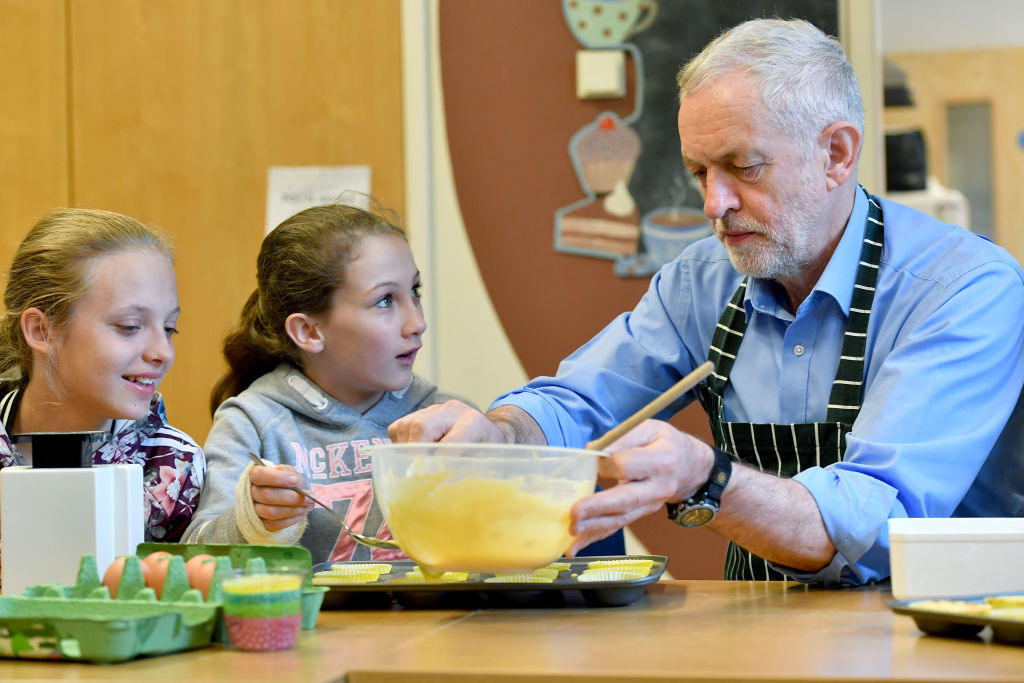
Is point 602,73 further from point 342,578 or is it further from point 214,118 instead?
point 342,578

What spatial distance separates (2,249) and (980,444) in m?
2.41

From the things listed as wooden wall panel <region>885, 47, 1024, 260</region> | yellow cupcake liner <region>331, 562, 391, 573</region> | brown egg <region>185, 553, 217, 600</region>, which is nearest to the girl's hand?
yellow cupcake liner <region>331, 562, 391, 573</region>

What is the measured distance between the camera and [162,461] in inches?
65.9

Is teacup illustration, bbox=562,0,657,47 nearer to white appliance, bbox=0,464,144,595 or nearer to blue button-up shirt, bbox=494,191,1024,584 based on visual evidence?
blue button-up shirt, bbox=494,191,1024,584

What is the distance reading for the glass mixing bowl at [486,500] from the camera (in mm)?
1010

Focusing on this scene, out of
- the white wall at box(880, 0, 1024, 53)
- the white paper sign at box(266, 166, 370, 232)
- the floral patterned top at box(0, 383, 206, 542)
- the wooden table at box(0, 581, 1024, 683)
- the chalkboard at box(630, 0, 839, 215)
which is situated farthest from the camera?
the white wall at box(880, 0, 1024, 53)

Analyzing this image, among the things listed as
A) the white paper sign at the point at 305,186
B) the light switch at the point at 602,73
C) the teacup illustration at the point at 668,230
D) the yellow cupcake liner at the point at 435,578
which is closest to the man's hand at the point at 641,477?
the yellow cupcake liner at the point at 435,578

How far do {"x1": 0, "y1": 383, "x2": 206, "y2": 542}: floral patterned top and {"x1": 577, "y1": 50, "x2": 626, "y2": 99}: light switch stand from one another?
52.9 inches

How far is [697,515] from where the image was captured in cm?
118

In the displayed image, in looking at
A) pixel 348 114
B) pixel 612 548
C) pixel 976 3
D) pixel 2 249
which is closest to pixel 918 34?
pixel 976 3

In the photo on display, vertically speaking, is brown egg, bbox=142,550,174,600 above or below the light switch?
below

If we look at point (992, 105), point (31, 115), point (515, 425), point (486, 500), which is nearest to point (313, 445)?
point (515, 425)

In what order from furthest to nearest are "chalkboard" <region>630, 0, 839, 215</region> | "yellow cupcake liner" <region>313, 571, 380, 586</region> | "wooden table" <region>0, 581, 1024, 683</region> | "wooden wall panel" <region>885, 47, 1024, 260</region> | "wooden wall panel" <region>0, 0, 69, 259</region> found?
"wooden wall panel" <region>885, 47, 1024, 260</region> → "wooden wall panel" <region>0, 0, 69, 259</region> → "chalkboard" <region>630, 0, 839, 215</region> → "yellow cupcake liner" <region>313, 571, 380, 586</region> → "wooden table" <region>0, 581, 1024, 683</region>

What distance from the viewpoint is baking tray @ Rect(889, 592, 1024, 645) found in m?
0.86
